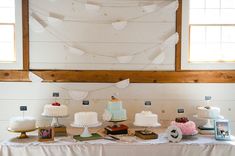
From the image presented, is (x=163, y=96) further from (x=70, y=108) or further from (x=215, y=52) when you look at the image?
(x=70, y=108)

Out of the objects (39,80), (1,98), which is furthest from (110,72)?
(1,98)

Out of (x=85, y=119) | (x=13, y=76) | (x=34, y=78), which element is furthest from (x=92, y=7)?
(x=85, y=119)

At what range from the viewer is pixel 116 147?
110 inches

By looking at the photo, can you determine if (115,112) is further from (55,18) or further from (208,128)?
(55,18)

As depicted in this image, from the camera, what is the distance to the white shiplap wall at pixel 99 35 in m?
3.48

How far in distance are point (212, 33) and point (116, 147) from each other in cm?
191

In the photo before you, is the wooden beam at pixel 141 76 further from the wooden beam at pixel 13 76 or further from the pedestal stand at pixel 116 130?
the pedestal stand at pixel 116 130

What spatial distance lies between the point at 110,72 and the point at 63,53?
60cm

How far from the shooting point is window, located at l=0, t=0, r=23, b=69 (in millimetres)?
3461

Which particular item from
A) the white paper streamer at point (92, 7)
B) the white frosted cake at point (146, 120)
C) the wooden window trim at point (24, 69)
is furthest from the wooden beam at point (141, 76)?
the white paper streamer at point (92, 7)

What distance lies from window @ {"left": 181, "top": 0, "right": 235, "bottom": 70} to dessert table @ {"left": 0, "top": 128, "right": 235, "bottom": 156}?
111 centimetres

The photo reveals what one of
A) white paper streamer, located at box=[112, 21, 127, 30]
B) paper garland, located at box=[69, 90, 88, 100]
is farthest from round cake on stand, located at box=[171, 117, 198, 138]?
white paper streamer, located at box=[112, 21, 127, 30]

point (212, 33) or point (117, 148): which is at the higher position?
point (212, 33)

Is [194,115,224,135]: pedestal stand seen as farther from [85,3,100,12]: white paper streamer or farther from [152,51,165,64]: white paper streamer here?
[85,3,100,12]: white paper streamer
